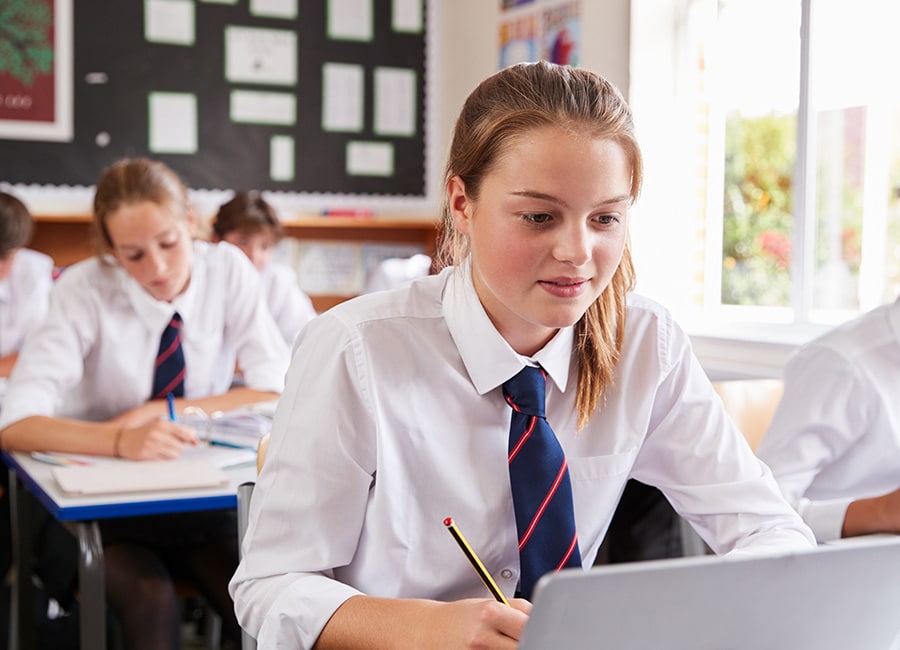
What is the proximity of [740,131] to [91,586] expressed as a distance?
2.87m

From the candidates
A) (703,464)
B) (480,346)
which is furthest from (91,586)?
(703,464)

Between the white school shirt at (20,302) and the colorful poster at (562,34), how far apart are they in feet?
7.07

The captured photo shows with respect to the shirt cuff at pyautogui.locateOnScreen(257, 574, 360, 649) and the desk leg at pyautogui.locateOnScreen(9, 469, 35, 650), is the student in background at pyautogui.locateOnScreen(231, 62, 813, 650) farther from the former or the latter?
the desk leg at pyautogui.locateOnScreen(9, 469, 35, 650)

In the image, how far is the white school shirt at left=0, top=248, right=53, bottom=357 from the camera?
159 inches

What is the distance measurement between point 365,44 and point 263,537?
13.1ft

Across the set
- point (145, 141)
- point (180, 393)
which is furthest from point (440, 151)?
point (180, 393)

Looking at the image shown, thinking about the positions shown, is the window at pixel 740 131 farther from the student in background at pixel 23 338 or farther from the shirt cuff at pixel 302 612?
the shirt cuff at pixel 302 612

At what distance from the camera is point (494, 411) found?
1.21 metres

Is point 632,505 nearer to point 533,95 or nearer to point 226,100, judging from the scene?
point 533,95

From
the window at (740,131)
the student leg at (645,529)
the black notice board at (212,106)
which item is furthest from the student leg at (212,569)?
the black notice board at (212,106)

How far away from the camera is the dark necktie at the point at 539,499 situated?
1162mm

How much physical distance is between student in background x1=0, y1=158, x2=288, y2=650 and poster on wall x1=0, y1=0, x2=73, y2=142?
1809mm

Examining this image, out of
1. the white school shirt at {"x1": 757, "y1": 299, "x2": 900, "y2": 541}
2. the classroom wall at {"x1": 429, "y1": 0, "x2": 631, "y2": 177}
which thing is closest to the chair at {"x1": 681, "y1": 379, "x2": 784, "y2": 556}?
the white school shirt at {"x1": 757, "y1": 299, "x2": 900, "y2": 541}

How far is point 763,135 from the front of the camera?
5.68m
